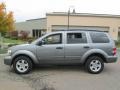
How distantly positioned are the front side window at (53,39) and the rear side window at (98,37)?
1321 mm

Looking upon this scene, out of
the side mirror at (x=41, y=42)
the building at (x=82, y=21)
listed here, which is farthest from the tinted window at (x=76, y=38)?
the building at (x=82, y=21)

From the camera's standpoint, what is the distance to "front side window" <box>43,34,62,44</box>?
8.76m

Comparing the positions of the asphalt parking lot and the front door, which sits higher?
the front door

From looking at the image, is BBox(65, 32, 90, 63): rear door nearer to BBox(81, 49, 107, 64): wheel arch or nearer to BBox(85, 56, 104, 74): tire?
BBox(81, 49, 107, 64): wheel arch

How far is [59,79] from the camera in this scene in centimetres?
766

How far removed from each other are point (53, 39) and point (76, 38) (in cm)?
94

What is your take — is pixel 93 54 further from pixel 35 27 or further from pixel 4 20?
pixel 35 27

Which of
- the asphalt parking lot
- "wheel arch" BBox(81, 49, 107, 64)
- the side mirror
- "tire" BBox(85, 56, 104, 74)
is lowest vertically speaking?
the asphalt parking lot

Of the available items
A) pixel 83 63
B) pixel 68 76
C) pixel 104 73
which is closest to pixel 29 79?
pixel 68 76

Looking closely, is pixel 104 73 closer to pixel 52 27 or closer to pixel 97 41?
pixel 97 41

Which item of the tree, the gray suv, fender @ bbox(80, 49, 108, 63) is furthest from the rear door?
the tree

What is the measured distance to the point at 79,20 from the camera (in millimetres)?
40156

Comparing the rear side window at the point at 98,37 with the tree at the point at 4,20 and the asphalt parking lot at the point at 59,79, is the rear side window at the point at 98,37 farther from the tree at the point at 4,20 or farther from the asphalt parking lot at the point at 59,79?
the tree at the point at 4,20

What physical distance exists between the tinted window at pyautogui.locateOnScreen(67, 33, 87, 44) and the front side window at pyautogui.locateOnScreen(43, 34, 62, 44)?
37 cm
